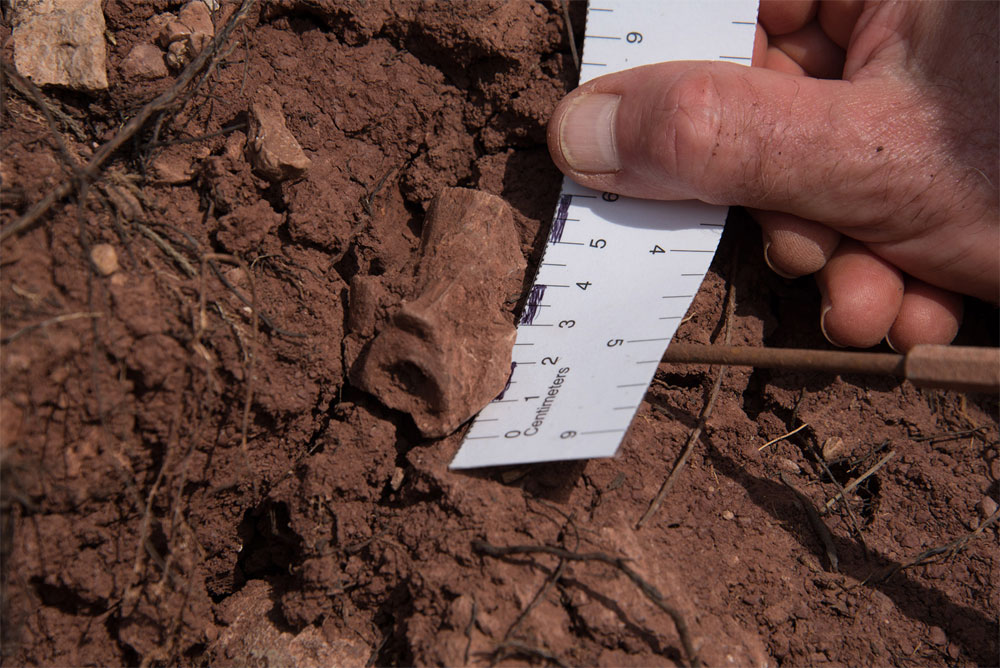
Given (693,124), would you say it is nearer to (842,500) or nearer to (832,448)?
(832,448)

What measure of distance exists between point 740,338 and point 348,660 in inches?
54.0

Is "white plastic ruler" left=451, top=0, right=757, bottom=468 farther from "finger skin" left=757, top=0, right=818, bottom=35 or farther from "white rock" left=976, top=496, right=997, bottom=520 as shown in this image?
"white rock" left=976, top=496, right=997, bottom=520

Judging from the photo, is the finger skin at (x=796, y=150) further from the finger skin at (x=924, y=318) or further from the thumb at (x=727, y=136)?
the finger skin at (x=924, y=318)

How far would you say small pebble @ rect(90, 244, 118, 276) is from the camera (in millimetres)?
1329

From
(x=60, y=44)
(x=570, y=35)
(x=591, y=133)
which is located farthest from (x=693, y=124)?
(x=60, y=44)

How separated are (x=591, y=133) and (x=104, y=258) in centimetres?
123

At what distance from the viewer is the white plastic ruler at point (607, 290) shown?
4.98 ft

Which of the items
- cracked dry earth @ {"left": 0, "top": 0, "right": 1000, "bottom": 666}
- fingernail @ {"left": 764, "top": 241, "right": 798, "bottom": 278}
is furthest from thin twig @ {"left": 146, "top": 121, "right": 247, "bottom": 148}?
fingernail @ {"left": 764, "top": 241, "right": 798, "bottom": 278}

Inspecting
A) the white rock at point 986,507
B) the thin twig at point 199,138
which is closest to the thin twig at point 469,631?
the thin twig at point 199,138

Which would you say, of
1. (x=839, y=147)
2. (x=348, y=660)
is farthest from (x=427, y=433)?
(x=839, y=147)

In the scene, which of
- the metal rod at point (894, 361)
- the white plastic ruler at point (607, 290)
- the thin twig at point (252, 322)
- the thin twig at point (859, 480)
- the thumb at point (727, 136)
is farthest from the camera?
the thin twig at point (859, 480)

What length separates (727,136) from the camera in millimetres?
1620

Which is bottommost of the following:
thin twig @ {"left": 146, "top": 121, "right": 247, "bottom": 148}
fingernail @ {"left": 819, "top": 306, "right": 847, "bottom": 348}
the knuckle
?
fingernail @ {"left": 819, "top": 306, "right": 847, "bottom": 348}

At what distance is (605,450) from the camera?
1.44 metres
